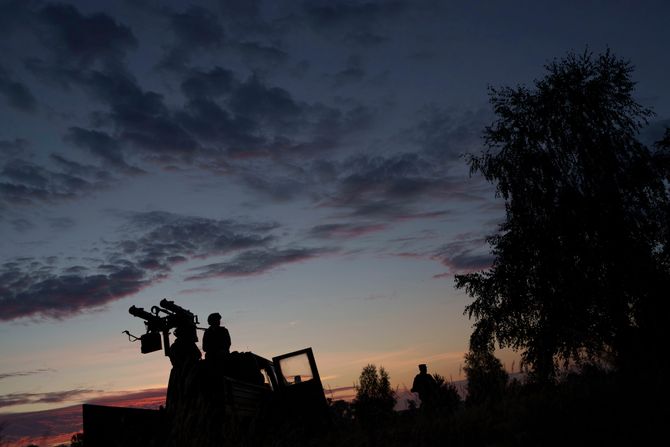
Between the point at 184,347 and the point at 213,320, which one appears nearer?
the point at 184,347

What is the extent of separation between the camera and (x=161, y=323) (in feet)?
36.2

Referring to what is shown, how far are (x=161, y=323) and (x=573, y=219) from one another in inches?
549

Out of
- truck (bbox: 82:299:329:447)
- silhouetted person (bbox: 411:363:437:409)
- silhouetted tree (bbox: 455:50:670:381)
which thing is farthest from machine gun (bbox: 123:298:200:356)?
silhouetted tree (bbox: 455:50:670:381)

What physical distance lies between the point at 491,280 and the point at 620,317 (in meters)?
5.06

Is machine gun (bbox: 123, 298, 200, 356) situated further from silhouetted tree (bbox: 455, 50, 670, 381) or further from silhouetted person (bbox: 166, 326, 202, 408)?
silhouetted tree (bbox: 455, 50, 670, 381)

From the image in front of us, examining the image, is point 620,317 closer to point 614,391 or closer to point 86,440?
point 614,391

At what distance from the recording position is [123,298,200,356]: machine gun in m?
10.7

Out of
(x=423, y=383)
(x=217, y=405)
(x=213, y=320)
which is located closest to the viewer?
(x=217, y=405)

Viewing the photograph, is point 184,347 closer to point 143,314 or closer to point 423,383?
point 143,314

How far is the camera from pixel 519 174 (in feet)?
63.4

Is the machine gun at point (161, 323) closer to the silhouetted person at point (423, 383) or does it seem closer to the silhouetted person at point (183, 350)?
the silhouetted person at point (183, 350)

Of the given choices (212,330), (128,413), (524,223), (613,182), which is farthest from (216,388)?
(613,182)

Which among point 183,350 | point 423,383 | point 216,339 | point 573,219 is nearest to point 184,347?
point 183,350

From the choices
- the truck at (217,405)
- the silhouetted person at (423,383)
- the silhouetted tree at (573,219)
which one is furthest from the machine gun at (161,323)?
the silhouetted tree at (573,219)
